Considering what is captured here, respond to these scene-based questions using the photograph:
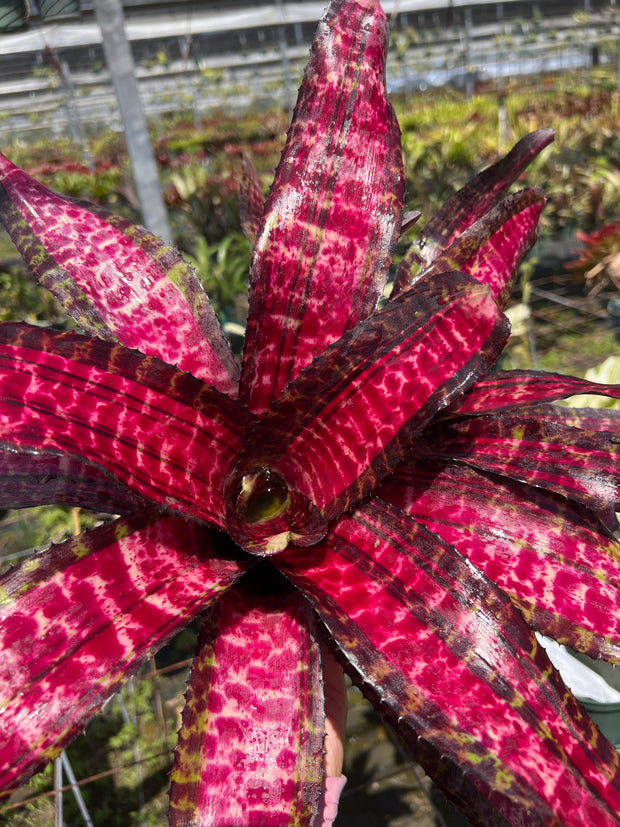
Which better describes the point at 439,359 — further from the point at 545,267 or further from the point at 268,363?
the point at 545,267

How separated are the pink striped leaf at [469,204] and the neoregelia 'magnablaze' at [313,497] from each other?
0.07 meters

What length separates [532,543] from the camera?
0.50m

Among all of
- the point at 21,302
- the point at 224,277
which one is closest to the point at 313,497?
the point at 224,277

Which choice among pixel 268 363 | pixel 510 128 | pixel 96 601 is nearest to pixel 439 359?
pixel 268 363

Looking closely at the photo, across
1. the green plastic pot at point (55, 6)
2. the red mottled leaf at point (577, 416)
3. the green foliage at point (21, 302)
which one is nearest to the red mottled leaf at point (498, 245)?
the red mottled leaf at point (577, 416)

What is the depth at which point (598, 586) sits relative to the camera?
0.49 meters

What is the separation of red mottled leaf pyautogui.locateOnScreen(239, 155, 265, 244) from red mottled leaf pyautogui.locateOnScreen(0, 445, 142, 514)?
31 cm

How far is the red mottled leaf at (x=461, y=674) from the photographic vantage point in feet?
1.22

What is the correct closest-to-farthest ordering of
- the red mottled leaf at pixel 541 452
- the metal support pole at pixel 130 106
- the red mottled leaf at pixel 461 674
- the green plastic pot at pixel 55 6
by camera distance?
the red mottled leaf at pixel 461 674 → the red mottled leaf at pixel 541 452 → the green plastic pot at pixel 55 6 → the metal support pole at pixel 130 106

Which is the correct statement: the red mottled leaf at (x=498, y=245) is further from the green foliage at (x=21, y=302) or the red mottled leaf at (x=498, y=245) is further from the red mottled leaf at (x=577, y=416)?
the green foliage at (x=21, y=302)

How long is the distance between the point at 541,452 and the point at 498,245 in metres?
0.21

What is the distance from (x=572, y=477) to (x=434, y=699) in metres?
0.22

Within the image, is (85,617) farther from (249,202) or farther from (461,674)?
(249,202)

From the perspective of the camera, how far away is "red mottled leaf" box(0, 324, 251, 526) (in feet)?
1.46
